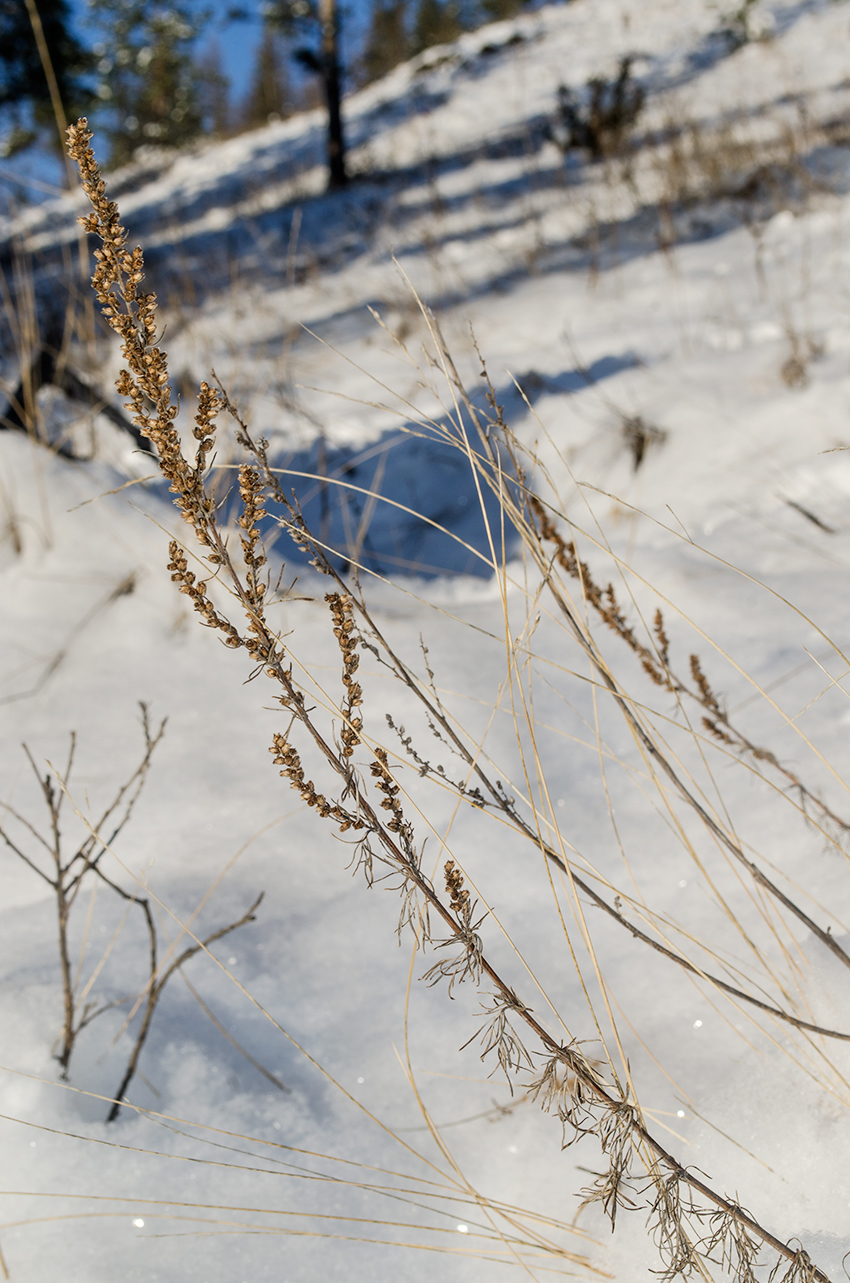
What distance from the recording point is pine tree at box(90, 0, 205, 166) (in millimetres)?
24172

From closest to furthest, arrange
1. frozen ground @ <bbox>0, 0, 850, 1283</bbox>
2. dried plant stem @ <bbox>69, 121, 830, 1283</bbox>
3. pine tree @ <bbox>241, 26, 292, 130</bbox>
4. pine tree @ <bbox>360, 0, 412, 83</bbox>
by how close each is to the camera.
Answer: dried plant stem @ <bbox>69, 121, 830, 1283</bbox>
frozen ground @ <bbox>0, 0, 850, 1283</bbox>
pine tree @ <bbox>360, 0, 412, 83</bbox>
pine tree @ <bbox>241, 26, 292, 130</bbox>

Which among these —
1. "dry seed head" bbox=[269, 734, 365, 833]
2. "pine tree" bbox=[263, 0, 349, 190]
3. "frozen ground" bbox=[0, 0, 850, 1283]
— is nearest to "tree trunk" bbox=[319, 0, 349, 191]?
"pine tree" bbox=[263, 0, 349, 190]

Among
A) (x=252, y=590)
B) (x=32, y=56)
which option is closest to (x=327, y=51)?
(x=32, y=56)

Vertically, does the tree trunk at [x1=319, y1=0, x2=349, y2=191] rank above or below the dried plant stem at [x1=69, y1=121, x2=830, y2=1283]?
above

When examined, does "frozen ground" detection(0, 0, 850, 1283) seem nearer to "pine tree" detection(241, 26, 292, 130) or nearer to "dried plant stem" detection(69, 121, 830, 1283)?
"dried plant stem" detection(69, 121, 830, 1283)

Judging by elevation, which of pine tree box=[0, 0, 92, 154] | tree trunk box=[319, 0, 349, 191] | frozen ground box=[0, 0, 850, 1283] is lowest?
frozen ground box=[0, 0, 850, 1283]

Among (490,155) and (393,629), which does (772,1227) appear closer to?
(393,629)

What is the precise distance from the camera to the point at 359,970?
1.03 metres

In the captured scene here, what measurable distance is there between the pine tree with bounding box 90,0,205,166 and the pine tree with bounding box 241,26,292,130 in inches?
137

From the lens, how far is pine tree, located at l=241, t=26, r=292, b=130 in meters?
31.3

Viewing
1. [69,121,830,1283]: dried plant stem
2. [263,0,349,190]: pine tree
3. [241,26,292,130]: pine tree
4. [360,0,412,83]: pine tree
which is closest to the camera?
[69,121,830,1283]: dried plant stem

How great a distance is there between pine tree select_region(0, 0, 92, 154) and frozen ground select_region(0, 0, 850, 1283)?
11.5m

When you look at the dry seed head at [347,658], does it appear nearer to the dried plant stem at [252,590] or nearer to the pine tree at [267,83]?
the dried plant stem at [252,590]

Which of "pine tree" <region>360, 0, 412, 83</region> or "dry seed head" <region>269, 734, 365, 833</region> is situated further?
"pine tree" <region>360, 0, 412, 83</region>
